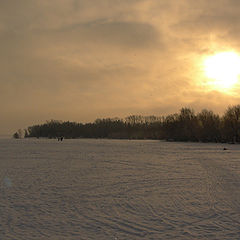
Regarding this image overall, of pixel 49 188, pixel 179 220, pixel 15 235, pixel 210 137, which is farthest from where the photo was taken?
pixel 210 137

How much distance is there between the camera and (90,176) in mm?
15609

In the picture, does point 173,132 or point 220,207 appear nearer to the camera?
point 220,207

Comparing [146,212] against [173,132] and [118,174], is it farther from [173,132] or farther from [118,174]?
[173,132]

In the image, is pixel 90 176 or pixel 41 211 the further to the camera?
pixel 90 176

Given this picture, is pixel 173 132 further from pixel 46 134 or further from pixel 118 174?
pixel 46 134

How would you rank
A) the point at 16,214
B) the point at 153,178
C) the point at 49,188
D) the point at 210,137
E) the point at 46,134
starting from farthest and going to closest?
the point at 46,134 → the point at 210,137 → the point at 153,178 → the point at 49,188 → the point at 16,214

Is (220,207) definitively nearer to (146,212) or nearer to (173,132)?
(146,212)

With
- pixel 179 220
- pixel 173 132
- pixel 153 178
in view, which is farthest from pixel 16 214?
pixel 173 132

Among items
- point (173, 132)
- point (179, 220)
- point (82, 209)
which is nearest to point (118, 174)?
point (82, 209)

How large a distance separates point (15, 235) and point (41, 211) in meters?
2.08

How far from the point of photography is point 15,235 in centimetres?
668

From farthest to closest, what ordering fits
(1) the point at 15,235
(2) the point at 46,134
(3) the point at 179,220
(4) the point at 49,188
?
(2) the point at 46,134, (4) the point at 49,188, (3) the point at 179,220, (1) the point at 15,235

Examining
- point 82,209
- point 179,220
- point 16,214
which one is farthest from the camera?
point 82,209

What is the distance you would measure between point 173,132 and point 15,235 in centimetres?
9017
